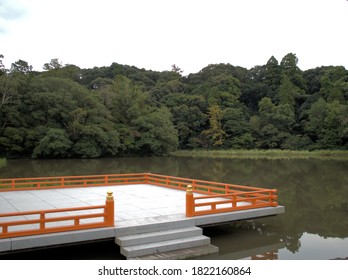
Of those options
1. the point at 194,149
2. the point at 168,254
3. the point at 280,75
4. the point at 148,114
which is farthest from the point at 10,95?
the point at 280,75

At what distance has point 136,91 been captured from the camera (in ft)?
173

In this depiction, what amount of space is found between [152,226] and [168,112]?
44949 mm

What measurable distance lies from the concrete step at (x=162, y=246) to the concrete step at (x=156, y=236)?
78mm

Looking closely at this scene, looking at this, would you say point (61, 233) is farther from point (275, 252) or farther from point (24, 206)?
point (275, 252)

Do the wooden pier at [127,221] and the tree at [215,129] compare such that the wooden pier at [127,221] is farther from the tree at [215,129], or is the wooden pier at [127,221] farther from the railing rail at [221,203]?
the tree at [215,129]

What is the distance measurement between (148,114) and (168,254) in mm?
43710

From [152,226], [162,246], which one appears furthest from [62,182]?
[162,246]

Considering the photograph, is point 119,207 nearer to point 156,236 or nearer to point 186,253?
point 156,236

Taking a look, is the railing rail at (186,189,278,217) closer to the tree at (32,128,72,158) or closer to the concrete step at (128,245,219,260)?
the concrete step at (128,245,219,260)

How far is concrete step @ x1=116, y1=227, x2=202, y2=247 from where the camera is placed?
7316mm

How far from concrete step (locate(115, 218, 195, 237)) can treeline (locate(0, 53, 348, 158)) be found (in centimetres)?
3299

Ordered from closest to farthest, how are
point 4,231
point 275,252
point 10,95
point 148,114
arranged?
1. point 4,231
2. point 275,252
3. point 10,95
4. point 148,114

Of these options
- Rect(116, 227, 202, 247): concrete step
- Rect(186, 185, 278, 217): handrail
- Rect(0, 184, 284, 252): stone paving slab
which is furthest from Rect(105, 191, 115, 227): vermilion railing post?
Rect(186, 185, 278, 217): handrail

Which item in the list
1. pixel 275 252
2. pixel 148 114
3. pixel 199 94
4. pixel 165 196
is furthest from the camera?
pixel 199 94
